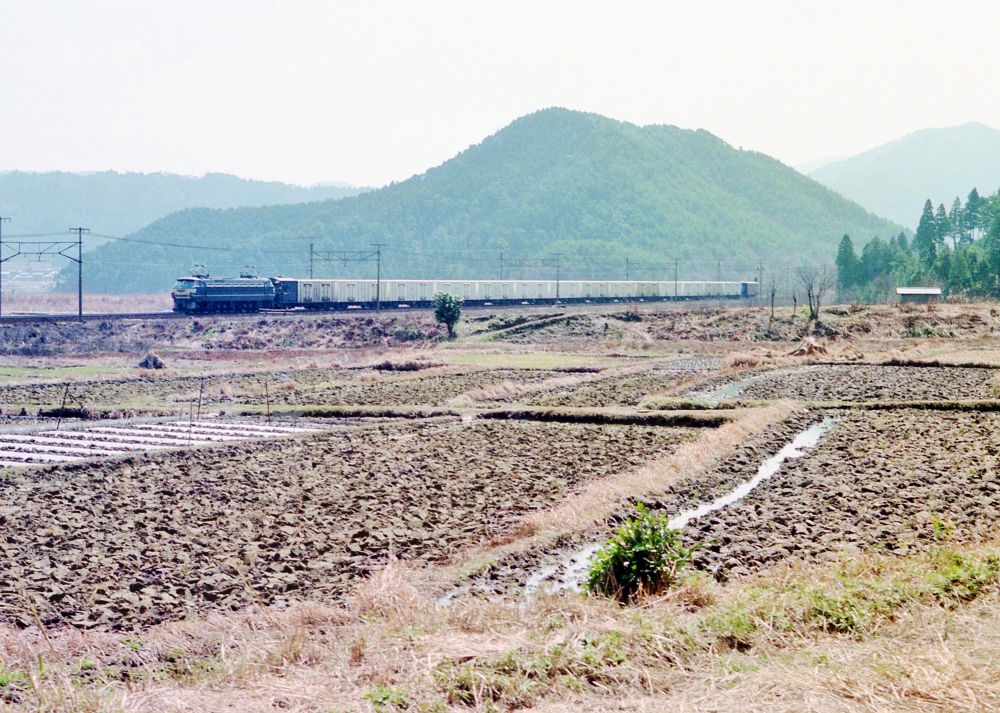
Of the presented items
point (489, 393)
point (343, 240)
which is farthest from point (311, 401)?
point (343, 240)

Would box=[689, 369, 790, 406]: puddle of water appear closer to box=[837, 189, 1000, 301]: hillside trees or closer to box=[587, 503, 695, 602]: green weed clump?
box=[587, 503, 695, 602]: green weed clump

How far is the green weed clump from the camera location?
905 centimetres

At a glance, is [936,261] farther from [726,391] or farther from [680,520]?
[680,520]

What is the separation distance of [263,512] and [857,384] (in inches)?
915

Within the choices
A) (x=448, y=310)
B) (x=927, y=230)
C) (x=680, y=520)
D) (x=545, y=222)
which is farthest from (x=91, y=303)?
(x=680, y=520)

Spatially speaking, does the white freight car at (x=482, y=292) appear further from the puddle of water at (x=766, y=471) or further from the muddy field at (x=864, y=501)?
the muddy field at (x=864, y=501)

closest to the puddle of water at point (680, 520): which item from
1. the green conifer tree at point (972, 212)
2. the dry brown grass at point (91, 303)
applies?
the dry brown grass at point (91, 303)

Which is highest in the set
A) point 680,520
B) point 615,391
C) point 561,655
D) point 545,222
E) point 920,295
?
point 545,222

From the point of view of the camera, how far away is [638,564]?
9.16m

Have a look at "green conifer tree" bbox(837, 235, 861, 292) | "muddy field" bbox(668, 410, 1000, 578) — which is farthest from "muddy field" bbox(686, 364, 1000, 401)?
"green conifer tree" bbox(837, 235, 861, 292)

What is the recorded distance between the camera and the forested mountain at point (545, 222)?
14850cm

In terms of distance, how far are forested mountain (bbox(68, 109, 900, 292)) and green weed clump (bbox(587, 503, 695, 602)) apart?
129m

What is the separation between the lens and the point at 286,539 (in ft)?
42.3

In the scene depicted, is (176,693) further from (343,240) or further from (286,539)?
(343,240)
